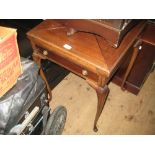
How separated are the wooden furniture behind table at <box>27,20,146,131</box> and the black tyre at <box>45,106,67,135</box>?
0.96ft

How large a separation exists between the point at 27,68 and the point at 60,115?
1.54 ft

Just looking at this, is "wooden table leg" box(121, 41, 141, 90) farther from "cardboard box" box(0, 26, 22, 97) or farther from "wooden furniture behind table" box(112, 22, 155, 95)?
"cardboard box" box(0, 26, 22, 97)

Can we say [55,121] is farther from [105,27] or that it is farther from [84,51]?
[105,27]

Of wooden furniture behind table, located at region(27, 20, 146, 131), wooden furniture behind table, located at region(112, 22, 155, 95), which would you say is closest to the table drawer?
wooden furniture behind table, located at region(27, 20, 146, 131)

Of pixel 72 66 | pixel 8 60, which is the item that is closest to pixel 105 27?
pixel 72 66

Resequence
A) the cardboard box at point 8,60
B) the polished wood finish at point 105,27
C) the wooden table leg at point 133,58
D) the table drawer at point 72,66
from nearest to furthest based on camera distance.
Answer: the cardboard box at point 8,60, the polished wood finish at point 105,27, the table drawer at point 72,66, the wooden table leg at point 133,58

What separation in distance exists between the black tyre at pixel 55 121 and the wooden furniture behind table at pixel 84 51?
0.29m

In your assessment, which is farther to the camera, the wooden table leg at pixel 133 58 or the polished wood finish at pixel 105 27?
the wooden table leg at pixel 133 58

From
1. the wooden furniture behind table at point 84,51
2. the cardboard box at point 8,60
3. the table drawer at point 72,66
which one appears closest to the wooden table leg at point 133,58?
the wooden furniture behind table at point 84,51

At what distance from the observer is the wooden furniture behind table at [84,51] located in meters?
1.19

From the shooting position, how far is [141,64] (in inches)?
69.3

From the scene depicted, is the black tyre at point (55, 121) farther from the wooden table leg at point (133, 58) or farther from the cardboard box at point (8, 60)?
the wooden table leg at point (133, 58)
